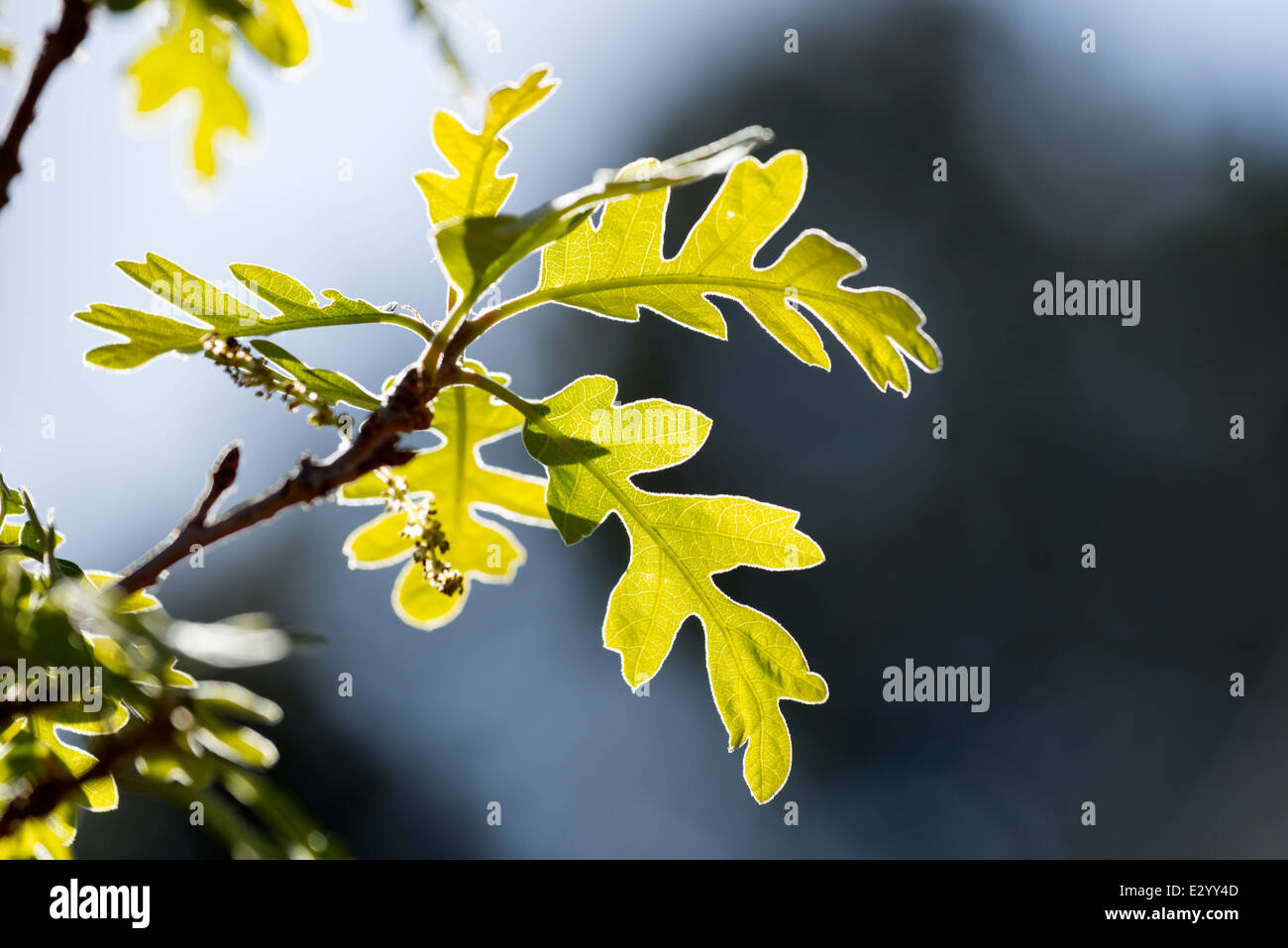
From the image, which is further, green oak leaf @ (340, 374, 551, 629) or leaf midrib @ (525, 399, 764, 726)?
green oak leaf @ (340, 374, 551, 629)

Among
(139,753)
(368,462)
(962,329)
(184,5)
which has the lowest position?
(139,753)

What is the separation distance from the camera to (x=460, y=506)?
2.39 m

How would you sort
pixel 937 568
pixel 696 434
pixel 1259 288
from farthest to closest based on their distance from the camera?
pixel 1259 288 → pixel 937 568 → pixel 696 434

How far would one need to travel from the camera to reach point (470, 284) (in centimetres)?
177

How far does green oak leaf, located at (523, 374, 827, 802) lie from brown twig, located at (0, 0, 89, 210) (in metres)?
0.93

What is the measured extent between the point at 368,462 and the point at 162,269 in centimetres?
59

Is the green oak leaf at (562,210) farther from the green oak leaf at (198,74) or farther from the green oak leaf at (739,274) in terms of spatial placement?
the green oak leaf at (198,74)

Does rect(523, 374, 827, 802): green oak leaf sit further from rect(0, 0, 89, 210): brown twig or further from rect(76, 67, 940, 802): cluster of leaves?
rect(0, 0, 89, 210): brown twig

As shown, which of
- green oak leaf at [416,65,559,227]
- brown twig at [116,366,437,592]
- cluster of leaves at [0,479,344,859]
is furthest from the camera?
green oak leaf at [416,65,559,227]

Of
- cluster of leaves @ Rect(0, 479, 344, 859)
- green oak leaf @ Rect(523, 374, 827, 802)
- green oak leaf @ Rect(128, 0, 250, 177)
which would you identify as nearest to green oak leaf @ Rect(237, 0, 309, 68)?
green oak leaf @ Rect(128, 0, 250, 177)

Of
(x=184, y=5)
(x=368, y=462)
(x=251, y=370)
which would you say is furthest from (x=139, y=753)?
(x=184, y=5)

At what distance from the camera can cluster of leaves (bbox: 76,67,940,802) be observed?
1.88 meters

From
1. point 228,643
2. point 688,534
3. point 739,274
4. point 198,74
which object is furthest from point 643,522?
point 198,74

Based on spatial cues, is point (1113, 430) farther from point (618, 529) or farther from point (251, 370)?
point (251, 370)
